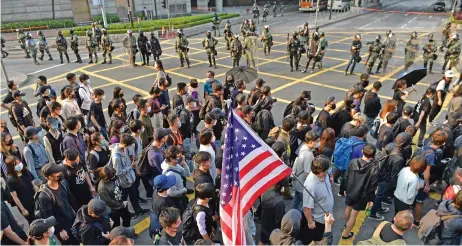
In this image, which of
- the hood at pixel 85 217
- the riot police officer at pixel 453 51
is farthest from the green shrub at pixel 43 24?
the hood at pixel 85 217

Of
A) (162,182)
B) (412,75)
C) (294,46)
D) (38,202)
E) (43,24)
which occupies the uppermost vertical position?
(43,24)

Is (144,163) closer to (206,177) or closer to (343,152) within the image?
(206,177)

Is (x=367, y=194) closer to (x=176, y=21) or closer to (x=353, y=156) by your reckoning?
(x=353, y=156)

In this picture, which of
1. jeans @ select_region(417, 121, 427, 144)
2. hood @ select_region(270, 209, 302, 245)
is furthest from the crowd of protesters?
jeans @ select_region(417, 121, 427, 144)

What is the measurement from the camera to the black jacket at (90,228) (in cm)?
393

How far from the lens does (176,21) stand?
1038 inches

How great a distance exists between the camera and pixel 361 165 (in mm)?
4719

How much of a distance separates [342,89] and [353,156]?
729cm

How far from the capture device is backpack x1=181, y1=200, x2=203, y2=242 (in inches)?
157

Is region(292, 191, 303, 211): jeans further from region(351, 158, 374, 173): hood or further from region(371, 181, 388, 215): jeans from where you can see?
region(371, 181, 388, 215): jeans

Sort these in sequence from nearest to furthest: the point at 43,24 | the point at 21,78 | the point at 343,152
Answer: the point at 343,152, the point at 21,78, the point at 43,24

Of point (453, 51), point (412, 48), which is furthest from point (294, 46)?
point (453, 51)

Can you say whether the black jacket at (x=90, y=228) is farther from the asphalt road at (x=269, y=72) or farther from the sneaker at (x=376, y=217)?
the sneaker at (x=376, y=217)

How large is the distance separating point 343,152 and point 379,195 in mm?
868
